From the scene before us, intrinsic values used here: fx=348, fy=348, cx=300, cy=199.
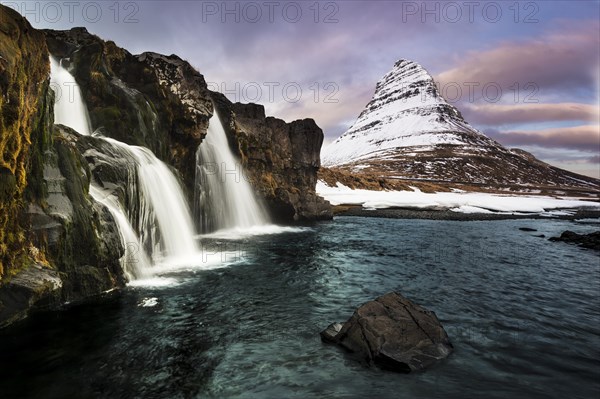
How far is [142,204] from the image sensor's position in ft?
69.7

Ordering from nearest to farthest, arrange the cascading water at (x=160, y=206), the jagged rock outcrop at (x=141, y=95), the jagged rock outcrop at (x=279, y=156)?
the cascading water at (x=160, y=206) < the jagged rock outcrop at (x=141, y=95) < the jagged rock outcrop at (x=279, y=156)

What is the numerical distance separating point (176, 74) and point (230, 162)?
12780 millimetres

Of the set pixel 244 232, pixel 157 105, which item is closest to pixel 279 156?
pixel 244 232

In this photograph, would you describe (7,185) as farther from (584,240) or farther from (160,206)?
(584,240)

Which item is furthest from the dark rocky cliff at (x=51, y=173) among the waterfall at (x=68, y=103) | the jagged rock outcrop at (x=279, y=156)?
the jagged rock outcrop at (x=279, y=156)

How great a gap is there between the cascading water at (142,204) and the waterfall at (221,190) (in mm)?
11053

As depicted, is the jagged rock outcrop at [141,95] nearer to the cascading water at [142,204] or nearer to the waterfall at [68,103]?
the waterfall at [68,103]

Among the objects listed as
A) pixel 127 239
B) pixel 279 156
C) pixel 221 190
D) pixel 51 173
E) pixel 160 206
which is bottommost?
pixel 127 239

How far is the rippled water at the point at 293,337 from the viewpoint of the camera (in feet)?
29.7

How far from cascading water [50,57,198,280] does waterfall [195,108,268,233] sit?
36.3 ft

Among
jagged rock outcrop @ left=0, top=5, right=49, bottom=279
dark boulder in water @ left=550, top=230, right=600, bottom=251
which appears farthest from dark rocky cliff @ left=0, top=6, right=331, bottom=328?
dark boulder in water @ left=550, top=230, right=600, bottom=251

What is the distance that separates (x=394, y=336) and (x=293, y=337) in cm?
339

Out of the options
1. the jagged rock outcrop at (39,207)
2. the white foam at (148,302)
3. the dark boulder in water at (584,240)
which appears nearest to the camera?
the jagged rock outcrop at (39,207)

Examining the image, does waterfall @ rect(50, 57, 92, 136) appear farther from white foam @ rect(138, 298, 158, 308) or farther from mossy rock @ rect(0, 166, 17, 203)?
white foam @ rect(138, 298, 158, 308)
